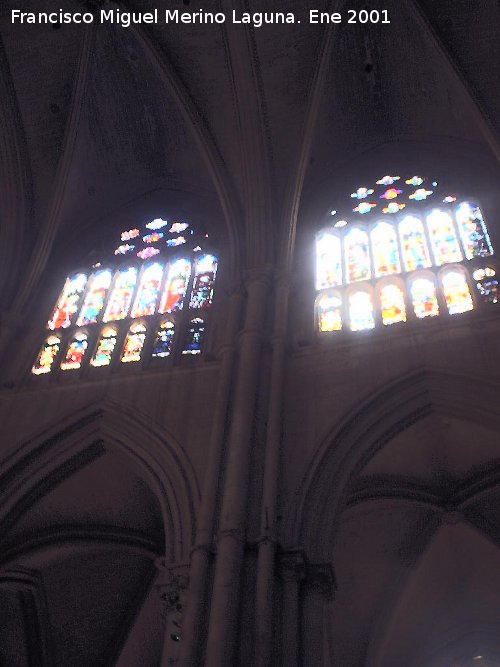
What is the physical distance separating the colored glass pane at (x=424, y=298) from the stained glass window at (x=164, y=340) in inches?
134

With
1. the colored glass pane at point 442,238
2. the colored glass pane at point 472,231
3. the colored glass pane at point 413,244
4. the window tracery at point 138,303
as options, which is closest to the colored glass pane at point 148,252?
the window tracery at point 138,303

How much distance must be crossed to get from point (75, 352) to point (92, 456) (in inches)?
81.8

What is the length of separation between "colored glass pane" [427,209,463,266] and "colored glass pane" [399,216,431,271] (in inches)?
5.1

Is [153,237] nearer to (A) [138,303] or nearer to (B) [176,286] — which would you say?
(B) [176,286]

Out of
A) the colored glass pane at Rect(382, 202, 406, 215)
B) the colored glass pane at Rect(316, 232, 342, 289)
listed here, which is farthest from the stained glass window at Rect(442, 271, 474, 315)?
the colored glass pane at Rect(382, 202, 406, 215)

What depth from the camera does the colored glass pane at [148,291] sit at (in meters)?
11.6

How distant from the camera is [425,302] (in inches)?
394

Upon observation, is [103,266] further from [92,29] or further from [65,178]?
[92,29]

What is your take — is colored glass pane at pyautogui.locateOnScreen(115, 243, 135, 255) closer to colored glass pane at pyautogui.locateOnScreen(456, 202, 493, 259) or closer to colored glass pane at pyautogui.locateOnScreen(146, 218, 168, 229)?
colored glass pane at pyautogui.locateOnScreen(146, 218, 168, 229)

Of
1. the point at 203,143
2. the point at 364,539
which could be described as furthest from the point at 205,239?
the point at 364,539

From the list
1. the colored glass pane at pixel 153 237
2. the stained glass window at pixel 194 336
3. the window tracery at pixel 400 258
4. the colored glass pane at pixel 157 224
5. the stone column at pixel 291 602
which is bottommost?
the stone column at pixel 291 602

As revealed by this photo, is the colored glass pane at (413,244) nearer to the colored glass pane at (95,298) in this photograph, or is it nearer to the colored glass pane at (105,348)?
the colored glass pane at (105,348)

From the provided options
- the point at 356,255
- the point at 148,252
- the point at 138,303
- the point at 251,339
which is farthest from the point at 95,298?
the point at 356,255

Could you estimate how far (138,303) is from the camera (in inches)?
468
